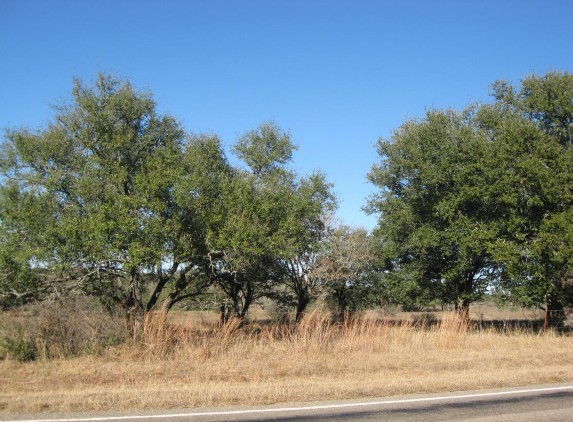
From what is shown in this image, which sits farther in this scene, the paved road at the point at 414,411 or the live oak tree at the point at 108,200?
the live oak tree at the point at 108,200

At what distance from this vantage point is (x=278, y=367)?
491 inches

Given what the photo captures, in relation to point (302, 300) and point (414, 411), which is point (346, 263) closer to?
point (302, 300)

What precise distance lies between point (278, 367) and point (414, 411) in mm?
4957

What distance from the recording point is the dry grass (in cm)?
919

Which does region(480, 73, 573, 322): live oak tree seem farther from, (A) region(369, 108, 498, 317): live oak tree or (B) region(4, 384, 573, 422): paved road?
(B) region(4, 384, 573, 422): paved road

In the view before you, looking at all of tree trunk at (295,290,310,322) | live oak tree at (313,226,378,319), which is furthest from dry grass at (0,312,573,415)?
tree trunk at (295,290,310,322)

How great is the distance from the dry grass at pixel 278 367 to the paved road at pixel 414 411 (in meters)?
0.72

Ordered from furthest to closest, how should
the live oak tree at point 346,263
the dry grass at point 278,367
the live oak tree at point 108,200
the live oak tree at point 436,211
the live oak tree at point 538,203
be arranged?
the live oak tree at point 346,263 < the live oak tree at point 436,211 < the live oak tree at point 538,203 < the live oak tree at point 108,200 < the dry grass at point 278,367

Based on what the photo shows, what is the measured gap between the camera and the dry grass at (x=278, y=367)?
30.1 feet

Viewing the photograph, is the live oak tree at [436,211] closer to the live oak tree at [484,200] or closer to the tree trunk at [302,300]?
the live oak tree at [484,200]

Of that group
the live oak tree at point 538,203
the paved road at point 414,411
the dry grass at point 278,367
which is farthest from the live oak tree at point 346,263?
the paved road at point 414,411

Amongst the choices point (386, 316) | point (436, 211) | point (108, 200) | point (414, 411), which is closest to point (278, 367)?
point (414, 411)

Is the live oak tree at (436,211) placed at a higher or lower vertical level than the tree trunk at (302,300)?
higher

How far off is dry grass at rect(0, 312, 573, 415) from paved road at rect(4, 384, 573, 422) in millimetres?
718
